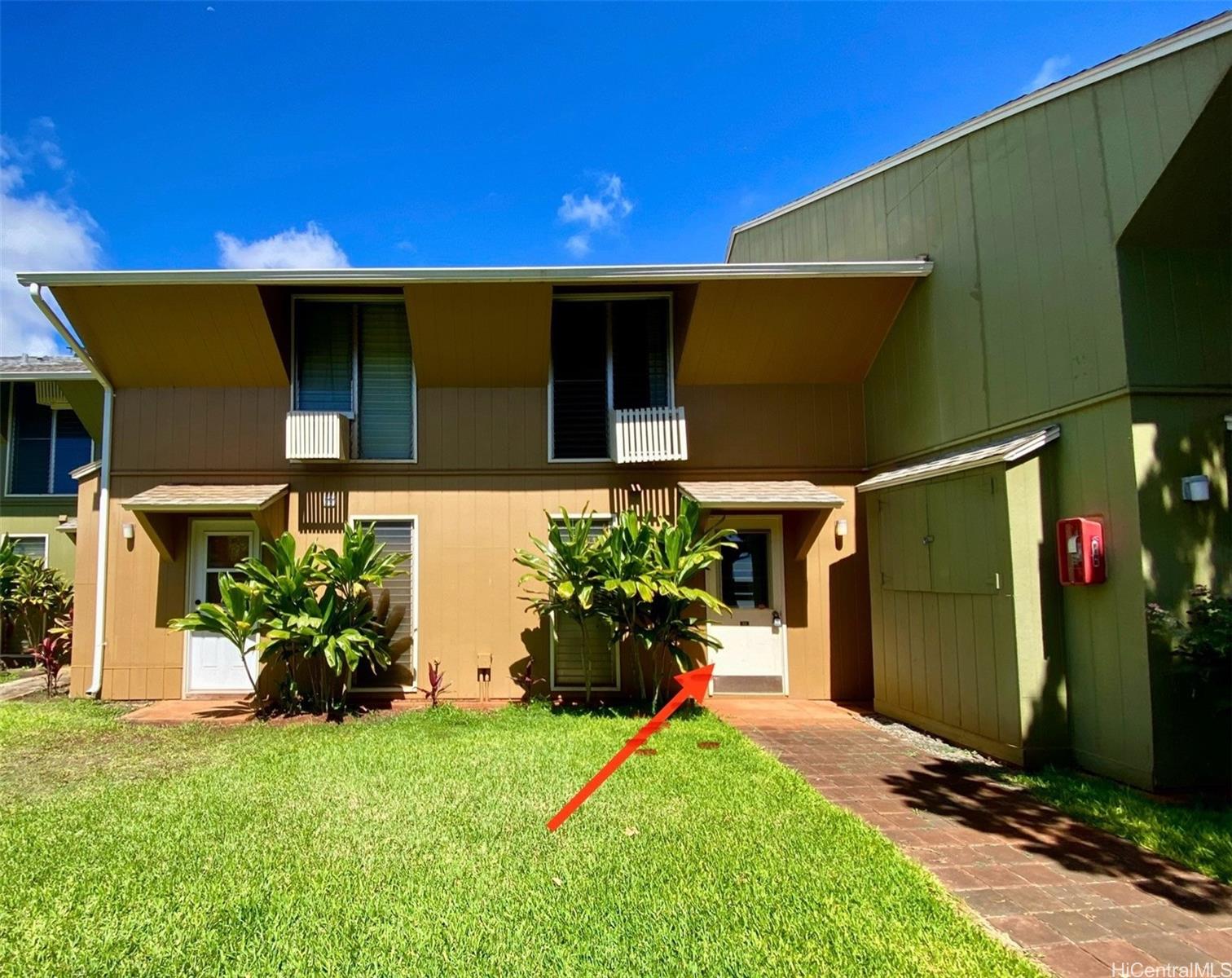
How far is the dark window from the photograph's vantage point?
27.0ft

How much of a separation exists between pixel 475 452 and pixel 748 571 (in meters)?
3.68

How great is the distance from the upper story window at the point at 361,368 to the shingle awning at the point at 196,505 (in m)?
1.15

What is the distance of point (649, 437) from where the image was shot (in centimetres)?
793

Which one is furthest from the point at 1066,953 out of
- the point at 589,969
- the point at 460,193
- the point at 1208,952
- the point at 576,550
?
the point at 460,193

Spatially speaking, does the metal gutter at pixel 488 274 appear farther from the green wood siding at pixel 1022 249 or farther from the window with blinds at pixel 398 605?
the window with blinds at pixel 398 605

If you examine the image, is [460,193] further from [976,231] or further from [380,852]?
[380,852]

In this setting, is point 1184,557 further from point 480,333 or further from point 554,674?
point 480,333

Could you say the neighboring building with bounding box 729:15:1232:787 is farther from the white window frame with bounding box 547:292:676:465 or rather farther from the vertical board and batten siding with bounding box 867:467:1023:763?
the white window frame with bounding box 547:292:676:465

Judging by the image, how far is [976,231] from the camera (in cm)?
639

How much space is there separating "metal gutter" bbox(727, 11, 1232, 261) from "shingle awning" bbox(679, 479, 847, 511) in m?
3.85

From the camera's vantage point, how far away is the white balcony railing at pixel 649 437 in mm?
7906

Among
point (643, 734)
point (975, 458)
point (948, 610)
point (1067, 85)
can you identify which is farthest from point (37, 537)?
point (1067, 85)

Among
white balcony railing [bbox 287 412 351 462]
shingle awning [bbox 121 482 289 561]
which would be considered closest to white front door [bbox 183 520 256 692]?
shingle awning [bbox 121 482 289 561]

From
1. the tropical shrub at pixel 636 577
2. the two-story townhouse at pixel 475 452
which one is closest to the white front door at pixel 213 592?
the two-story townhouse at pixel 475 452
